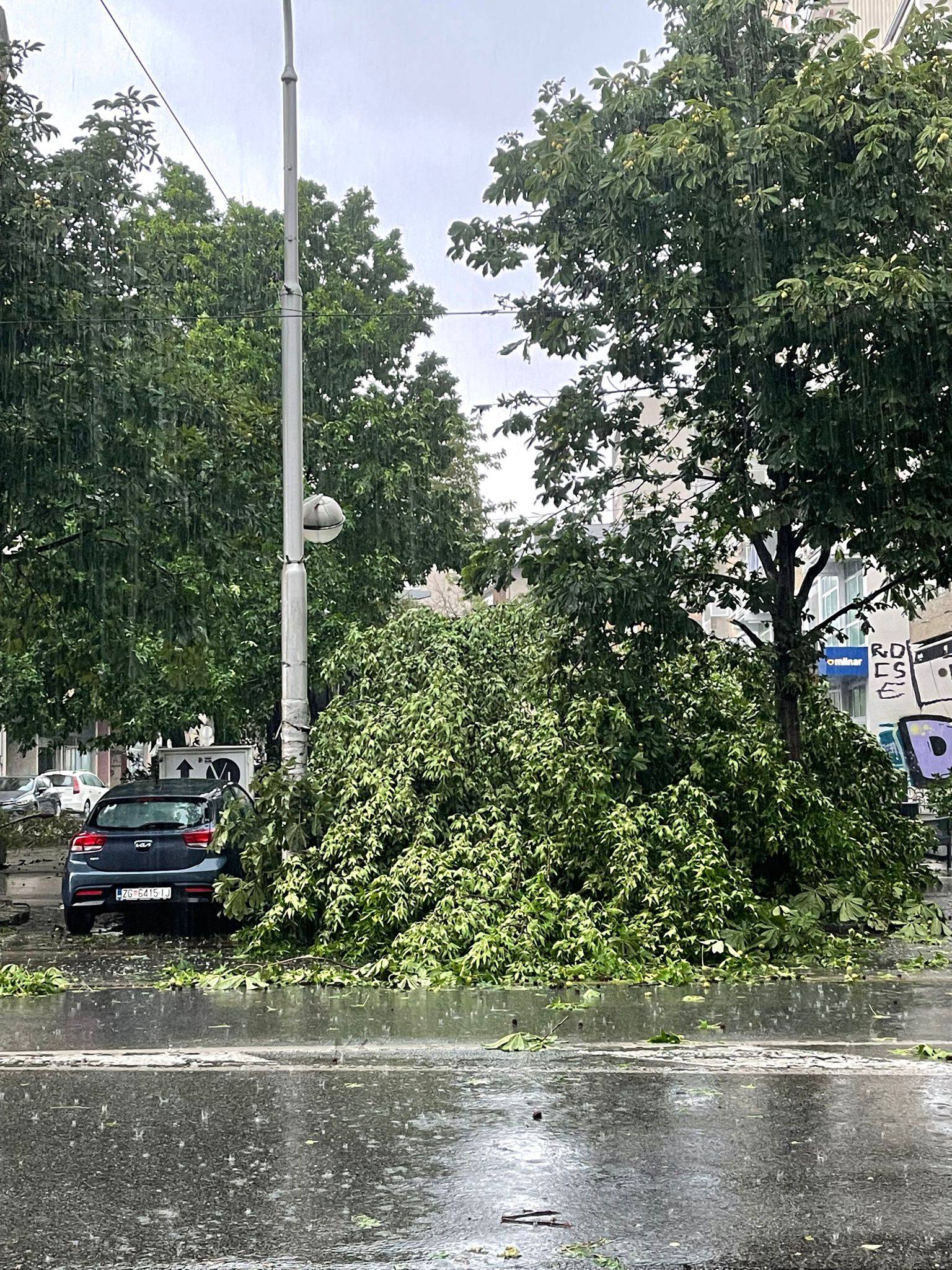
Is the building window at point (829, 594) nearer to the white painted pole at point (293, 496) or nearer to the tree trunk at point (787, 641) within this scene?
the tree trunk at point (787, 641)

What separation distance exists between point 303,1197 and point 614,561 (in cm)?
868

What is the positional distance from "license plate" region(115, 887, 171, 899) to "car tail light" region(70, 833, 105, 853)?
475 millimetres

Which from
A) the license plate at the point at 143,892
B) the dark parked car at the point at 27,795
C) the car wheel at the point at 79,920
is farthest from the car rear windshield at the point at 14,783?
the license plate at the point at 143,892

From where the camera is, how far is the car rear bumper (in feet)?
44.0

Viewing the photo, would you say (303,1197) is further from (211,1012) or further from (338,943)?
(338,943)

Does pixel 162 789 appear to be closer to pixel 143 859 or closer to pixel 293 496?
pixel 143 859

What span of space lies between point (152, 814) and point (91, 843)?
0.62 m

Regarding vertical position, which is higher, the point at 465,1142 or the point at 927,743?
the point at 927,743

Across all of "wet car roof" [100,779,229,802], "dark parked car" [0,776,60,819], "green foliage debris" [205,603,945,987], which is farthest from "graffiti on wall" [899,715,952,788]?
"dark parked car" [0,776,60,819]

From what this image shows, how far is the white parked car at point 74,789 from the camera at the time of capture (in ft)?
157

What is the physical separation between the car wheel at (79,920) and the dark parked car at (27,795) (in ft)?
94.3

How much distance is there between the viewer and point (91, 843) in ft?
44.8

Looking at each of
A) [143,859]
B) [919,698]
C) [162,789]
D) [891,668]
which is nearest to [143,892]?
[143,859]

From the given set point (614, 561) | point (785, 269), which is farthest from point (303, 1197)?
point (785, 269)
